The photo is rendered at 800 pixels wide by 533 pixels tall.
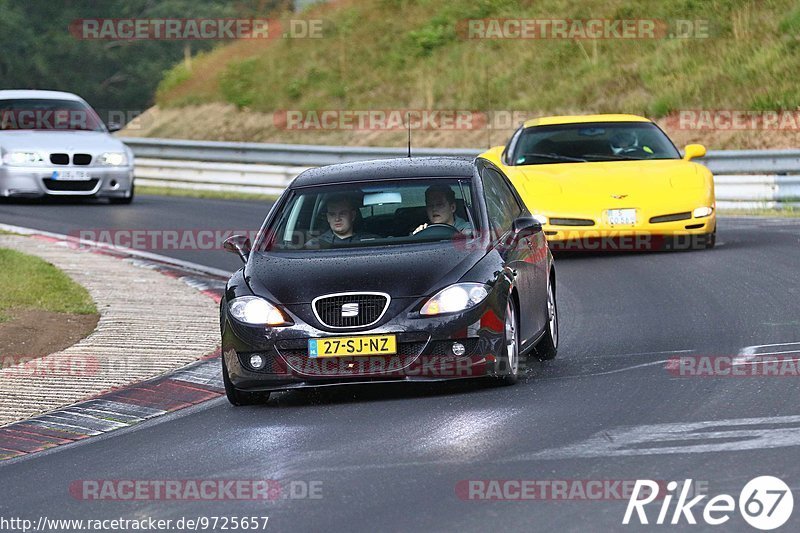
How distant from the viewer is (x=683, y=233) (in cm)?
1677

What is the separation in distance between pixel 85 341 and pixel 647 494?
21.6 feet

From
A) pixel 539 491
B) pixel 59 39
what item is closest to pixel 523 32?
pixel 539 491

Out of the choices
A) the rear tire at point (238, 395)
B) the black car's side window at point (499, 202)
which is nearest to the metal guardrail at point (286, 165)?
the black car's side window at point (499, 202)

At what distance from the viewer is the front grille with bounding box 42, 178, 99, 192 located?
24531 mm

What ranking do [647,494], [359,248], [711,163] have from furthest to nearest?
1. [711,163]
2. [359,248]
3. [647,494]

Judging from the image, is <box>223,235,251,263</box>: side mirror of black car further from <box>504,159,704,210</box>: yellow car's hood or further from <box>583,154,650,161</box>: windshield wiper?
<box>583,154,650,161</box>: windshield wiper

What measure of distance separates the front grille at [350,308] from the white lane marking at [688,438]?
5.51ft

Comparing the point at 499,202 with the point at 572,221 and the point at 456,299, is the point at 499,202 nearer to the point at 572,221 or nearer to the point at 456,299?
the point at 456,299

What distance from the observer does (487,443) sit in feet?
26.1

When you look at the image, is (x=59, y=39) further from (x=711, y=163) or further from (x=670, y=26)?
(x=711, y=163)

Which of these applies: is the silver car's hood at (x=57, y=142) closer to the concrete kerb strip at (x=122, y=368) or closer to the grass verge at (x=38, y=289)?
the grass verge at (x=38, y=289)

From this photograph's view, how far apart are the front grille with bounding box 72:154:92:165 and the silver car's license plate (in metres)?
0.13

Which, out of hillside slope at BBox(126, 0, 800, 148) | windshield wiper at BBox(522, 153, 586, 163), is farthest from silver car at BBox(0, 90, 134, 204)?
windshield wiper at BBox(522, 153, 586, 163)

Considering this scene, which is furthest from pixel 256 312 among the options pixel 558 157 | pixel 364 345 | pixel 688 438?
pixel 558 157
